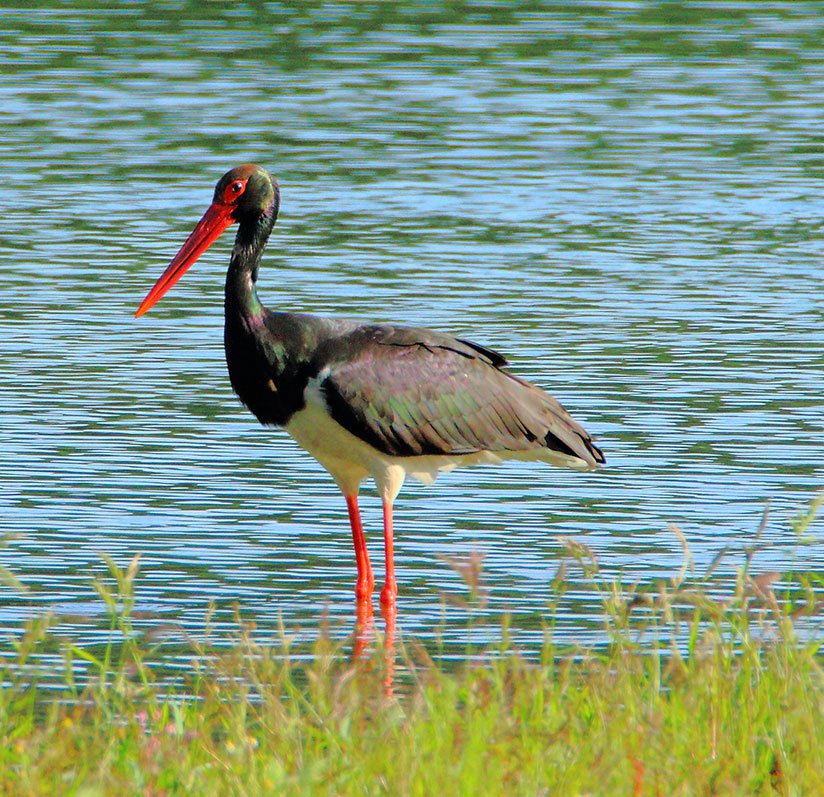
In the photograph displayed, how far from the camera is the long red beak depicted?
30.0ft

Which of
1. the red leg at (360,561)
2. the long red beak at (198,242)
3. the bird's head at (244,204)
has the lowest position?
the red leg at (360,561)

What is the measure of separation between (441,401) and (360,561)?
757mm

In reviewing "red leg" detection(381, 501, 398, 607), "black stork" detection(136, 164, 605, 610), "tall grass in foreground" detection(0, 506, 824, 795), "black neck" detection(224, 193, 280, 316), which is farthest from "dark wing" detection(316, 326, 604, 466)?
"tall grass in foreground" detection(0, 506, 824, 795)

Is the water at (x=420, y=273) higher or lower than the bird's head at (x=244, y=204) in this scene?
lower

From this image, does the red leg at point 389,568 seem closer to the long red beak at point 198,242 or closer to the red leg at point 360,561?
the red leg at point 360,561

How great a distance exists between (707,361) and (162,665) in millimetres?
5653

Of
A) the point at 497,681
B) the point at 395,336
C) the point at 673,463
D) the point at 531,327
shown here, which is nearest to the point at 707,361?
the point at 531,327

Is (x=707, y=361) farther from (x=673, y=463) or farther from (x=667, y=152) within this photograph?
(x=667, y=152)

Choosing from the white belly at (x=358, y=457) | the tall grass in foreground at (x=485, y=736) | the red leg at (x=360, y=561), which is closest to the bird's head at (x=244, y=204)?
the white belly at (x=358, y=457)

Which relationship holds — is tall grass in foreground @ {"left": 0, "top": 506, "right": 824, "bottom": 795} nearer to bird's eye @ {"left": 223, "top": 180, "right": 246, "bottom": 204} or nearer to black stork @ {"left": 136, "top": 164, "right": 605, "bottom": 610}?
black stork @ {"left": 136, "top": 164, "right": 605, "bottom": 610}

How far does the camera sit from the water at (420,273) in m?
9.02

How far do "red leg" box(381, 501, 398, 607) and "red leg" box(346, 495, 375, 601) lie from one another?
100mm

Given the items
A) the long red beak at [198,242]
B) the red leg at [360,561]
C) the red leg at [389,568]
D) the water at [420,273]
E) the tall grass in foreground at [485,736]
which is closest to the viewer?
the tall grass in foreground at [485,736]

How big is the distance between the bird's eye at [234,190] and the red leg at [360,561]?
1.39m
